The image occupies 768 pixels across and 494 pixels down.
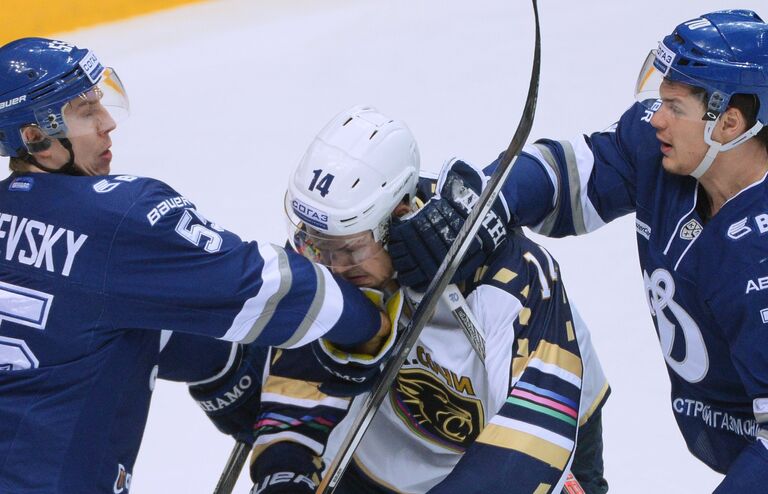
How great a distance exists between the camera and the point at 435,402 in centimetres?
289

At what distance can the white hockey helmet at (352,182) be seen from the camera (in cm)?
263

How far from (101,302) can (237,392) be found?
67cm

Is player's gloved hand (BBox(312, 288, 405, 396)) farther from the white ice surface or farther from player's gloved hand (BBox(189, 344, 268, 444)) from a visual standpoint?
the white ice surface

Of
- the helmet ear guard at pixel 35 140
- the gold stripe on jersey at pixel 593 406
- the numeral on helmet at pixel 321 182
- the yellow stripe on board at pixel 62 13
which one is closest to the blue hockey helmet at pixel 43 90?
the helmet ear guard at pixel 35 140

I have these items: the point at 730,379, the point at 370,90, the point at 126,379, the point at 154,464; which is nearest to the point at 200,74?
the point at 370,90

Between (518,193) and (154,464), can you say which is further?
(154,464)

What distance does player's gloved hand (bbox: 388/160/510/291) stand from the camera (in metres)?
2.62

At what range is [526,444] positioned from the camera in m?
2.60

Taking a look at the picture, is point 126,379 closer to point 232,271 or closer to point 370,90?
point 232,271

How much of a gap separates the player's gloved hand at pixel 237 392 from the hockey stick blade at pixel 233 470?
0.02m

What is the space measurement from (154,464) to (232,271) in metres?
1.37

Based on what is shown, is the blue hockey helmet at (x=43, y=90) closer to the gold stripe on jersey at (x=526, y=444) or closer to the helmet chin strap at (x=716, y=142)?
the gold stripe on jersey at (x=526, y=444)

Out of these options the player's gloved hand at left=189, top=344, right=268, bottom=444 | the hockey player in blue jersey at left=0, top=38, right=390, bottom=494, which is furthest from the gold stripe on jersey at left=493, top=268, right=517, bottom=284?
the player's gloved hand at left=189, top=344, right=268, bottom=444

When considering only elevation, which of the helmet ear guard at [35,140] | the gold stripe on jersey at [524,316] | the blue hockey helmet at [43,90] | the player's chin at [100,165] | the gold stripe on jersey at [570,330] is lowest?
the gold stripe on jersey at [570,330]
